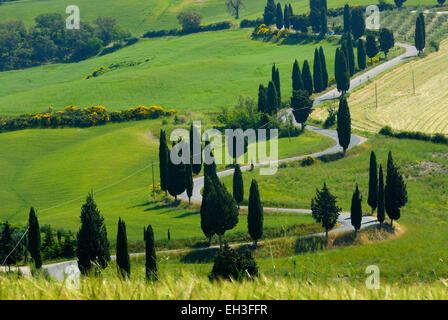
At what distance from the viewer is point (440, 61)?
489 ft

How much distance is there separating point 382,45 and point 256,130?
4923cm

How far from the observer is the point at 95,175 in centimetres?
9906

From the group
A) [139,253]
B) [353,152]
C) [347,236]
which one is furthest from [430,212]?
[139,253]

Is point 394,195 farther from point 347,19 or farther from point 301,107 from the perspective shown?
point 347,19

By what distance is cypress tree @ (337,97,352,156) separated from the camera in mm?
94375

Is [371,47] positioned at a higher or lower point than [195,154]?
higher

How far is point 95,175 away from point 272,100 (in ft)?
120

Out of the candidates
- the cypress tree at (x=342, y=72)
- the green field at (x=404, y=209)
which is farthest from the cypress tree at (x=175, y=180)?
the cypress tree at (x=342, y=72)

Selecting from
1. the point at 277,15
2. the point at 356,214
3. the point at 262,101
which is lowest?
the point at 262,101

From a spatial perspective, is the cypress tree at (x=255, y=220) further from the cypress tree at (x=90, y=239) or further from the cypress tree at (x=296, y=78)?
the cypress tree at (x=296, y=78)

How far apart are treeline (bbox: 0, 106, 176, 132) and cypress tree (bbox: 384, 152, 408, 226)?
67.4 meters

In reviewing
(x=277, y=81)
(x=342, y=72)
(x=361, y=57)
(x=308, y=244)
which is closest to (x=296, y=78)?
(x=277, y=81)

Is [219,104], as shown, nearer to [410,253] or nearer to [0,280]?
[410,253]

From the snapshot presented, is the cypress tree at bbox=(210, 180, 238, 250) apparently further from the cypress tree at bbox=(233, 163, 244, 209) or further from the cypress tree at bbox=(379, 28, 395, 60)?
the cypress tree at bbox=(379, 28, 395, 60)
